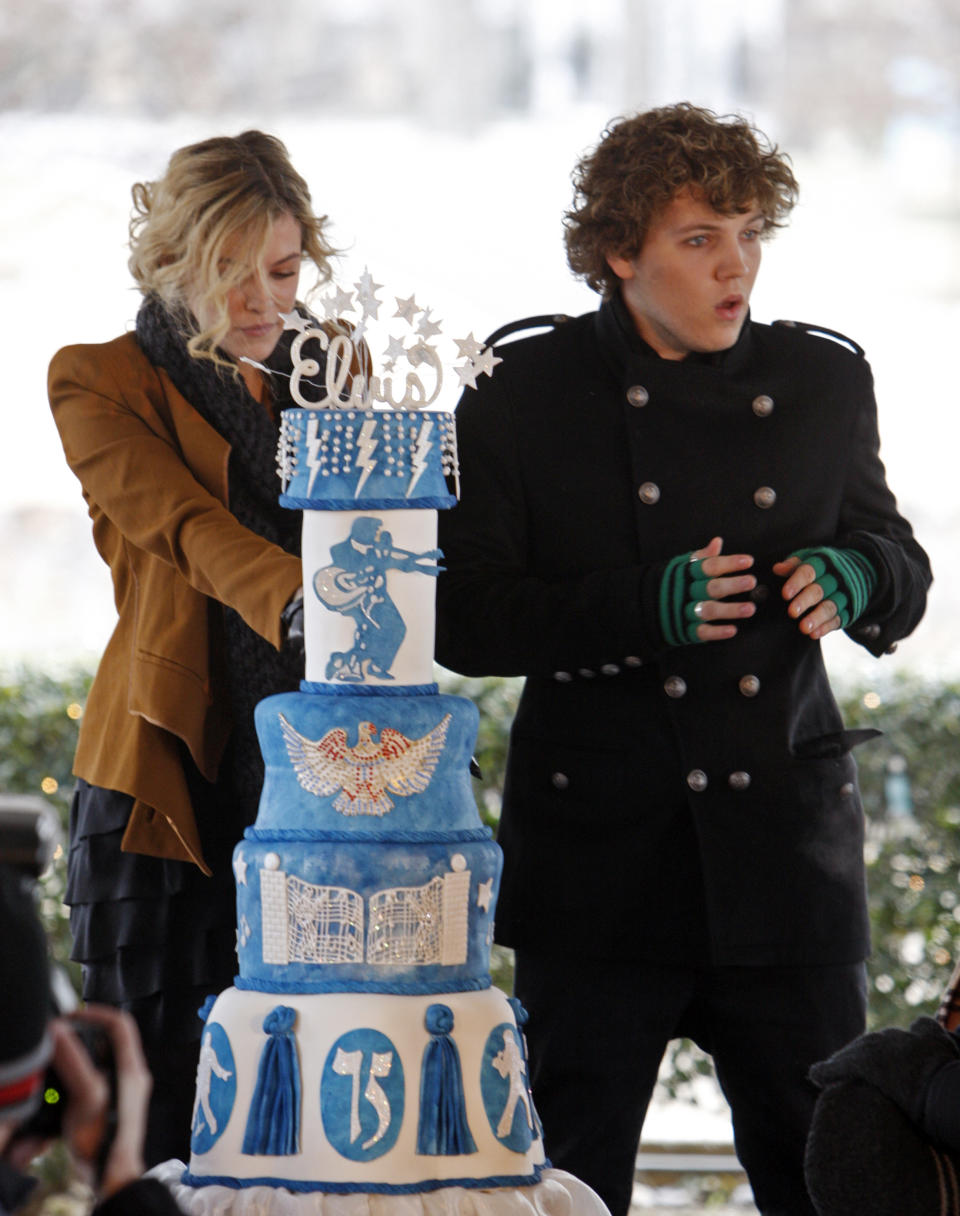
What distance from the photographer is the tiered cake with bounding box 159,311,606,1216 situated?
2.16 metres

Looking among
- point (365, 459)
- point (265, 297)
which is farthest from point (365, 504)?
point (265, 297)

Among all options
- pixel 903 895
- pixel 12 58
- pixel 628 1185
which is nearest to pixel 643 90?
pixel 12 58

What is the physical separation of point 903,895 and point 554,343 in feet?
6.69

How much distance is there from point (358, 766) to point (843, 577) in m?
0.77

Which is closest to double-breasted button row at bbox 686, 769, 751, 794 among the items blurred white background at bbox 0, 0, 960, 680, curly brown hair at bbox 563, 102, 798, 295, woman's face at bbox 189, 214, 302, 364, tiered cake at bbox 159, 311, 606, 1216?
tiered cake at bbox 159, 311, 606, 1216

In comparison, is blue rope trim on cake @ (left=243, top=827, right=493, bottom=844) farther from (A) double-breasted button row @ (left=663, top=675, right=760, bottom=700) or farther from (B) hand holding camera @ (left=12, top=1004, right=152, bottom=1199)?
(B) hand holding camera @ (left=12, top=1004, right=152, bottom=1199)

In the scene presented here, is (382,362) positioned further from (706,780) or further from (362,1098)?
(362,1098)

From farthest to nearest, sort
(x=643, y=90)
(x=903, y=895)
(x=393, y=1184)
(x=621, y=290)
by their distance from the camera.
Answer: (x=643, y=90) < (x=903, y=895) < (x=621, y=290) < (x=393, y=1184)

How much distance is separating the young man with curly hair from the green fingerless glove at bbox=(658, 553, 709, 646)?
71 mm

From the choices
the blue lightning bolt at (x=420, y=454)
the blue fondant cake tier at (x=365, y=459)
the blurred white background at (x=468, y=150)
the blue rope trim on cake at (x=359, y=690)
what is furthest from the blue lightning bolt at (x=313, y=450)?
the blurred white background at (x=468, y=150)

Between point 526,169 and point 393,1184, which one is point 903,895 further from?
point 526,169

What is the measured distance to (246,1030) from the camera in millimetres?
2205

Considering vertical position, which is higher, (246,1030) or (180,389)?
(180,389)

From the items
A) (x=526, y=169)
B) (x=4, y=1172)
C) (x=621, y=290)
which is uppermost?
(x=526, y=169)
